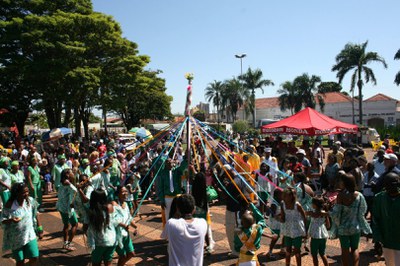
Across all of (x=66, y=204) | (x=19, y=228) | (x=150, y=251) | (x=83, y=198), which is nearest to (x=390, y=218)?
(x=150, y=251)

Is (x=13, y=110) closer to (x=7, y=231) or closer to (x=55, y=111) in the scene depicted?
(x=55, y=111)

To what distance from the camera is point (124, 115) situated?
1716 inches

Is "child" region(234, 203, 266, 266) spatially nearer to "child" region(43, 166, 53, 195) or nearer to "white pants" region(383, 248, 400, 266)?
"white pants" region(383, 248, 400, 266)

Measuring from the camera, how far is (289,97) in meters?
51.2

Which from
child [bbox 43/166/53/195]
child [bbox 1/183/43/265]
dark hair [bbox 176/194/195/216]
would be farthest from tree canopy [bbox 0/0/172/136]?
dark hair [bbox 176/194/195/216]

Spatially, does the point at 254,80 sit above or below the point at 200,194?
above

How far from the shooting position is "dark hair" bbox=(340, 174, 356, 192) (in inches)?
181

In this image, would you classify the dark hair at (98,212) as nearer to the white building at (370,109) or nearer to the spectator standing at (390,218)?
the spectator standing at (390,218)

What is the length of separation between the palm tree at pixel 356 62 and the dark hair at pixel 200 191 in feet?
124

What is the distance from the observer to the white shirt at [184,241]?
355cm

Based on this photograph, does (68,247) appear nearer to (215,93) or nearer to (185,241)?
(185,241)

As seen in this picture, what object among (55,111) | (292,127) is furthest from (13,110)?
(292,127)

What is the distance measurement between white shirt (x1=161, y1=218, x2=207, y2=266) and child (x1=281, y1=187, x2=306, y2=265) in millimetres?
1939

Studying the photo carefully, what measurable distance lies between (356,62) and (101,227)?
39782 mm
